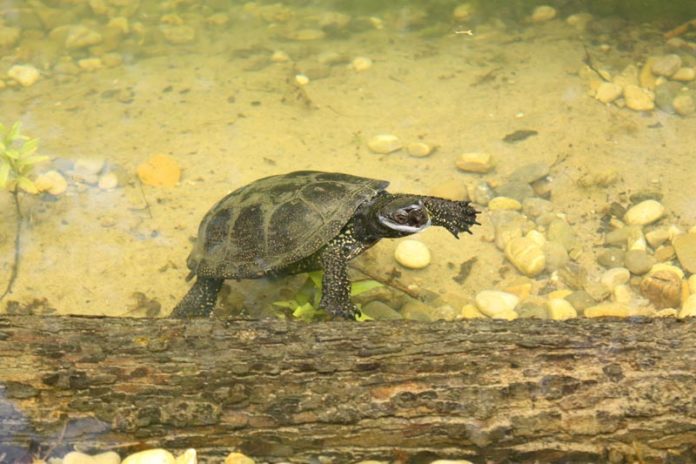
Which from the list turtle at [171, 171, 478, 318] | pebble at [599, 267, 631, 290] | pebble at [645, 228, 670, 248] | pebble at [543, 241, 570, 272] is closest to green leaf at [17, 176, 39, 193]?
turtle at [171, 171, 478, 318]

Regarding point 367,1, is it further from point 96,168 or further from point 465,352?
point 465,352

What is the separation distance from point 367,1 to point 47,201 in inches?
140

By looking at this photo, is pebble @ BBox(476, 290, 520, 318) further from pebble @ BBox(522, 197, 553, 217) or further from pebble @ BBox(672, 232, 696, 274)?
pebble @ BBox(672, 232, 696, 274)

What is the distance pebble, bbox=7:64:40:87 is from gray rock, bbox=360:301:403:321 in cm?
358

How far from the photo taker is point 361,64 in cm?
520

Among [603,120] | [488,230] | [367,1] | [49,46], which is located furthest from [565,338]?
[49,46]

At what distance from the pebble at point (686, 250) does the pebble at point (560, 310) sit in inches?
25.9

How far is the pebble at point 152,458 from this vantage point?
2.01 m

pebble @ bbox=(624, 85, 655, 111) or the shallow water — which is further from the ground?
pebble @ bbox=(624, 85, 655, 111)

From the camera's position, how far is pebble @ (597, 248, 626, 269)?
3363 mm

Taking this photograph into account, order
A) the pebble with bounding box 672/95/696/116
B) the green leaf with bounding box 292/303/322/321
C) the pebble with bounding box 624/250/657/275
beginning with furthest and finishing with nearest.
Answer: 1. the pebble with bounding box 672/95/696/116
2. the pebble with bounding box 624/250/657/275
3. the green leaf with bounding box 292/303/322/321

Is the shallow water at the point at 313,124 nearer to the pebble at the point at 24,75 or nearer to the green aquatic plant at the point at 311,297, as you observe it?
the pebble at the point at 24,75

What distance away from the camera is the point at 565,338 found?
6.95 feet

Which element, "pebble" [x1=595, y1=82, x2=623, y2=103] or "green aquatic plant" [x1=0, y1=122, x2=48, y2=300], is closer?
"green aquatic plant" [x1=0, y1=122, x2=48, y2=300]
